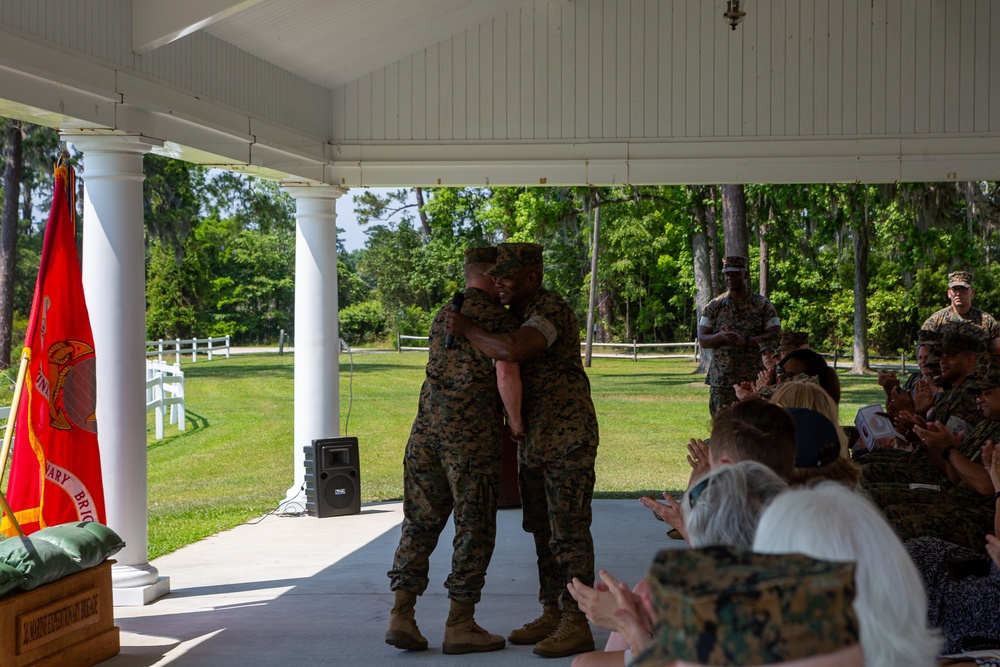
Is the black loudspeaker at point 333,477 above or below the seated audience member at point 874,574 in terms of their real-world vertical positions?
below

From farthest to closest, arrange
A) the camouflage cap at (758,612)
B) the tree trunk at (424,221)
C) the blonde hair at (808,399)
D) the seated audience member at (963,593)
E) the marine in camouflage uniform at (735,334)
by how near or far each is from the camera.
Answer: the tree trunk at (424,221) < the marine in camouflage uniform at (735,334) < the blonde hair at (808,399) < the seated audience member at (963,593) < the camouflage cap at (758,612)

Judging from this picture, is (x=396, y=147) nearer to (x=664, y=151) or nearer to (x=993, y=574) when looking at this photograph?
(x=664, y=151)

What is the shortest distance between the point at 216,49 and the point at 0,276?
51.6ft

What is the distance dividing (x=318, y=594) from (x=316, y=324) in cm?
294

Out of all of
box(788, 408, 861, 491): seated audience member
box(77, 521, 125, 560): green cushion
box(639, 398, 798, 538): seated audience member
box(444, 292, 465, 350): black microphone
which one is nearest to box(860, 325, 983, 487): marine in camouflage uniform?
box(788, 408, 861, 491): seated audience member

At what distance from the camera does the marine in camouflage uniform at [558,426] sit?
466cm

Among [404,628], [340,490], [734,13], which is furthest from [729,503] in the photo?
[340,490]

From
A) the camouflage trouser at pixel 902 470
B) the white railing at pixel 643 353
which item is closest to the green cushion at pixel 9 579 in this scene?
the camouflage trouser at pixel 902 470

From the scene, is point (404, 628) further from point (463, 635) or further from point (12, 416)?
point (12, 416)

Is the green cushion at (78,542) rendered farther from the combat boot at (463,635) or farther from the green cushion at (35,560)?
the combat boot at (463,635)

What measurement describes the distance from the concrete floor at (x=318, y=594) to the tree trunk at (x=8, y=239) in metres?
13.5

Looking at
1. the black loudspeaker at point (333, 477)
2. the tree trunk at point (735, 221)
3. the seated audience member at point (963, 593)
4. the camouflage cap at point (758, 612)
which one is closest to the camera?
the camouflage cap at point (758, 612)

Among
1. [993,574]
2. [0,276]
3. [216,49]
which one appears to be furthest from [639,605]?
[0,276]

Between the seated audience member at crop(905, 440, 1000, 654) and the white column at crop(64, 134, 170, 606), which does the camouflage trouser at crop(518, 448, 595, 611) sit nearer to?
the seated audience member at crop(905, 440, 1000, 654)
